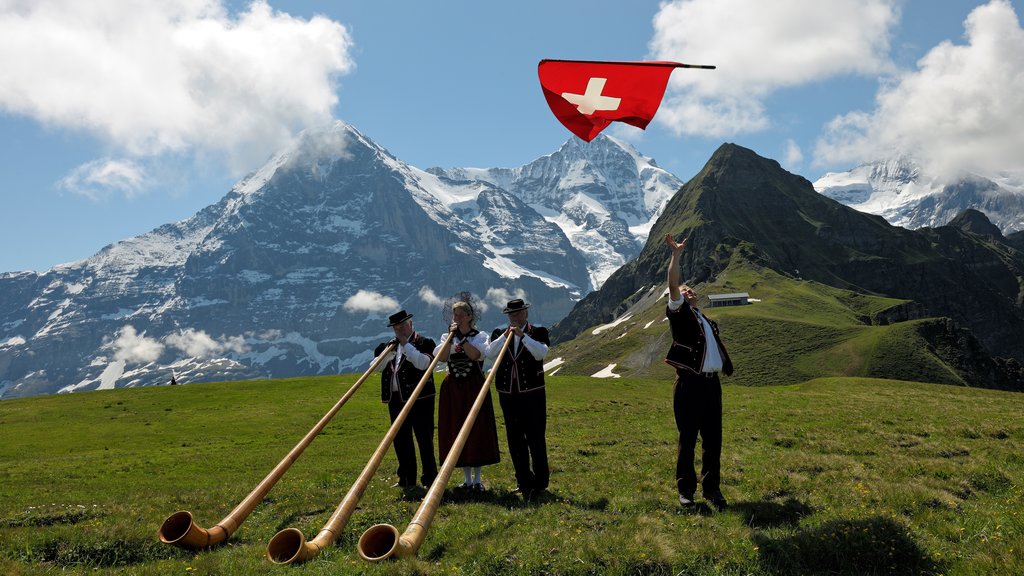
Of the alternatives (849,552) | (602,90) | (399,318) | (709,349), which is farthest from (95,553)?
(602,90)

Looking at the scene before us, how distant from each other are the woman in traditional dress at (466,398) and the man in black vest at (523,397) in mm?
485

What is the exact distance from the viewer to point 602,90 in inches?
612

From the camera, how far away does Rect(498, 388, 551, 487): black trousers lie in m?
12.4

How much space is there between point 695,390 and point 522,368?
3245mm

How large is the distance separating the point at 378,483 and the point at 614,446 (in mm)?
7637

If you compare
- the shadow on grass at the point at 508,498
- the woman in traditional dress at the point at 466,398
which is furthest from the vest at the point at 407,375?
the shadow on grass at the point at 508,498

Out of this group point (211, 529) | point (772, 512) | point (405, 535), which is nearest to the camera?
point (405, 535)

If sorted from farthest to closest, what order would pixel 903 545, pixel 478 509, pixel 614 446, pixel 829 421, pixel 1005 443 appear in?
1. pixel 829 421
2. pixel 614 446
3. pixel 1005 443
4. pixel 478 509
5. pixel 903 545

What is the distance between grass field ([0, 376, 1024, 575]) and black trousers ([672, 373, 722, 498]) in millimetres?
483

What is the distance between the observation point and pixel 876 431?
59.2 ft

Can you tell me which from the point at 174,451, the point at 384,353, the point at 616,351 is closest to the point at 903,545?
the point at 384,353

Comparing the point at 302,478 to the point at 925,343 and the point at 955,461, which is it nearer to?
the point at 955,461

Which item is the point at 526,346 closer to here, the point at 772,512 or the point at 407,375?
the point at 407,375

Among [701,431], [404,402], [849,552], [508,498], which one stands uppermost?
[404,402]
